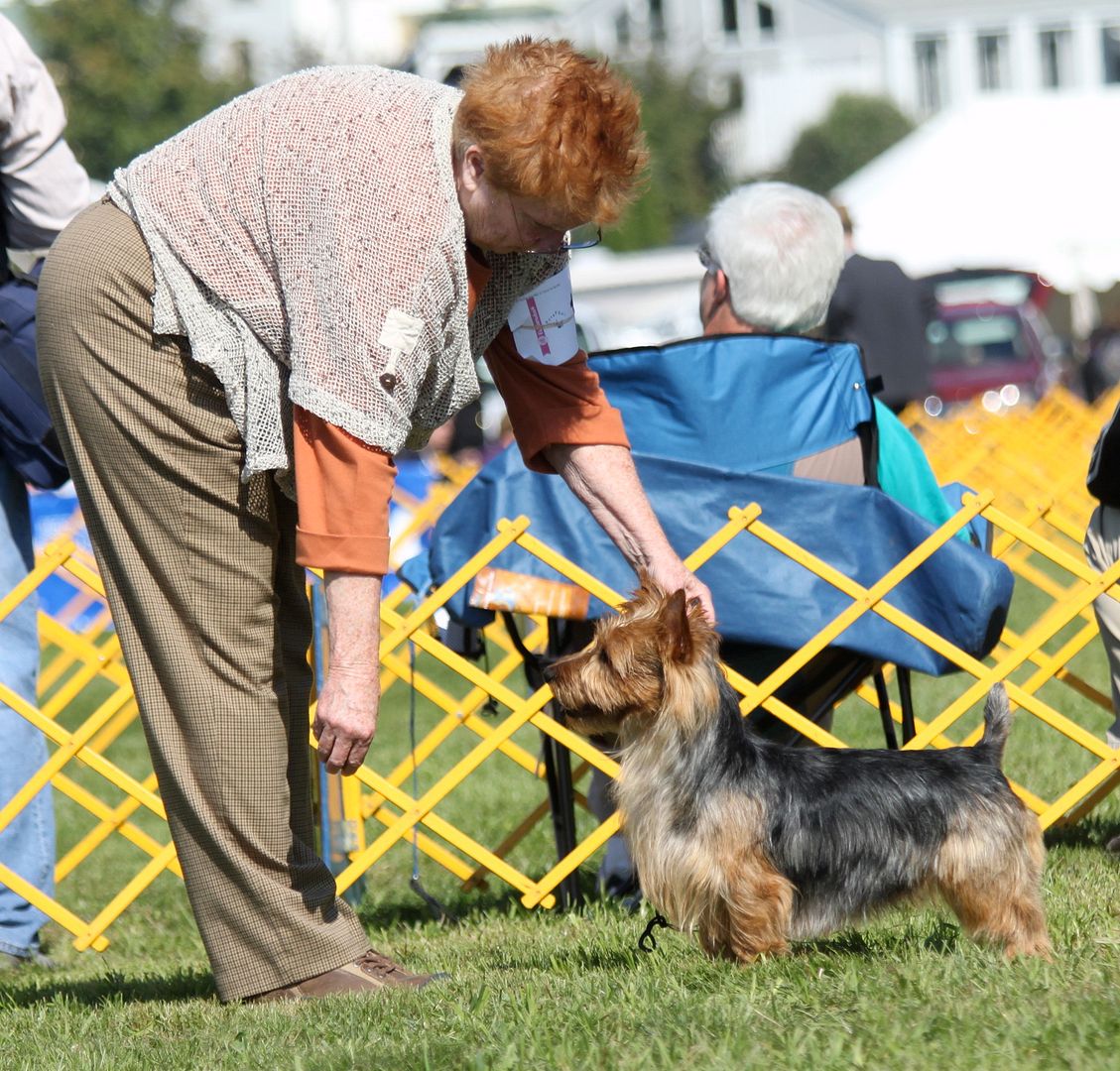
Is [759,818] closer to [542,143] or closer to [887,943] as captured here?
[887,943]

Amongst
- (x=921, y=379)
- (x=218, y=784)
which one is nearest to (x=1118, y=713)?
(x=218, y=784)

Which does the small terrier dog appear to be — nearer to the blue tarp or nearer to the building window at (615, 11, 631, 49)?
the blue tarp

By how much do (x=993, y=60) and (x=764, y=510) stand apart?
57.0 metres

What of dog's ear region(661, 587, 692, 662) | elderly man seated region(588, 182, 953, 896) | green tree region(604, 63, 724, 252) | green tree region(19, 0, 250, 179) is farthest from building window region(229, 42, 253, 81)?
dog's ear region(661, 587, 692, 662)

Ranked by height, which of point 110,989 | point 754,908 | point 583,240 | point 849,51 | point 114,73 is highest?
point 583,240

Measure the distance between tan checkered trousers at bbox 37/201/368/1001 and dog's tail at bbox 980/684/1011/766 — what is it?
1449 millimetres

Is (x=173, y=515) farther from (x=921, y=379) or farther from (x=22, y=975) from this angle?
(x=921, y=379)

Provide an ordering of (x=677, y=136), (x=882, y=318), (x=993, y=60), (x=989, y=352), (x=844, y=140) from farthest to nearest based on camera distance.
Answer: (x=993, y=60) < (x=677, y=136) < (x=844, y=140) < (x=989, y=352) < (x=882, y=318)

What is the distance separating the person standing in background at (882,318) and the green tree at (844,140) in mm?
45328

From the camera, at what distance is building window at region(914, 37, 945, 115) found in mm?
58250

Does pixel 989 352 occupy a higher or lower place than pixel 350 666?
lower

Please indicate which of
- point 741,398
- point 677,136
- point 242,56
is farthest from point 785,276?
point 242,56

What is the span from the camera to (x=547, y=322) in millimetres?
3676

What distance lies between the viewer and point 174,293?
3.33 meters
